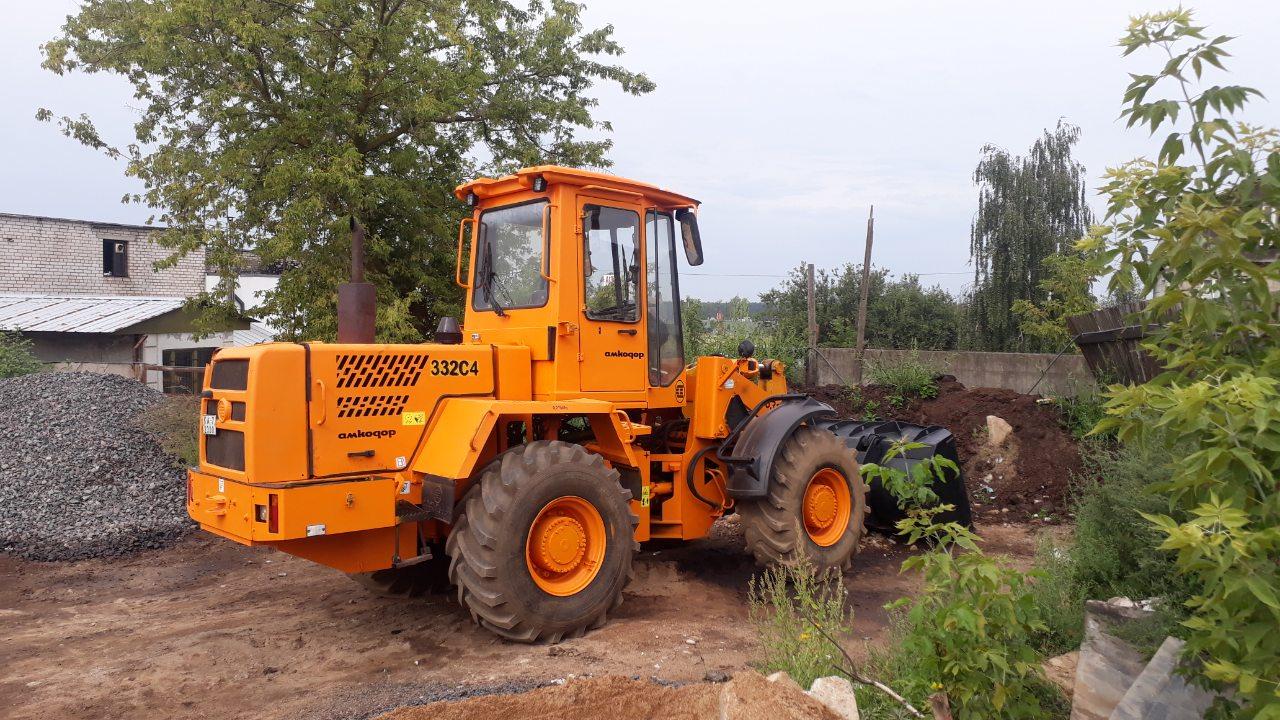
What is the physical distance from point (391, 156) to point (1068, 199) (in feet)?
45.4

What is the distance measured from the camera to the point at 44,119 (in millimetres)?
13008

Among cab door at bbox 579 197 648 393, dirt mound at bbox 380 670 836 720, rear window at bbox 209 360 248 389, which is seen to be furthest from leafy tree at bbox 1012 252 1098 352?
rear window at bbox 209 360 248 389

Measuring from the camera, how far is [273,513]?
15.7 feet

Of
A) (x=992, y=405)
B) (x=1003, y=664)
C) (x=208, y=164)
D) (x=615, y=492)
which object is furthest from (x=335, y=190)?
(x=1003, y=664)

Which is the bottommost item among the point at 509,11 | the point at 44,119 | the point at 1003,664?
the point at 1003,664

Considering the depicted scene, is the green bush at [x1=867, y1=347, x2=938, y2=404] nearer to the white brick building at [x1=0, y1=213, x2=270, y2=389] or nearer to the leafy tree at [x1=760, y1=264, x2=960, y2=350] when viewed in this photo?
the leafy tree at [x1=760, y1=264, x2=960, y2=350]

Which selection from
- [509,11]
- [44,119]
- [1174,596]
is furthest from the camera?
[509,11]

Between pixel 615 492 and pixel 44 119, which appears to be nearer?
pixel 615 492

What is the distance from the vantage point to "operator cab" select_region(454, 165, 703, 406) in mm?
5855

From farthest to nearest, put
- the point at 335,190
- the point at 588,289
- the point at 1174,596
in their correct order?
Answer: the point at 335,190, the point at 588,289, the point at 1174,596

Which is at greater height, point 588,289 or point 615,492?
point 588,289

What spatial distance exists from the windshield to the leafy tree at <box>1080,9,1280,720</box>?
12.4 feet

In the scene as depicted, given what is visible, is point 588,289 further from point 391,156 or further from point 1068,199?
point 1068,199

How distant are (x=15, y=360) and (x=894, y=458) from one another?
52.7 ft
